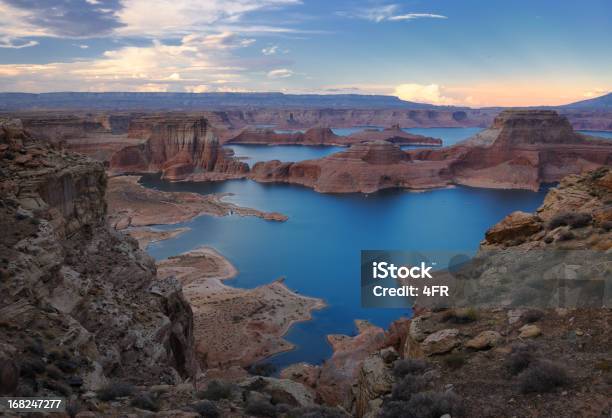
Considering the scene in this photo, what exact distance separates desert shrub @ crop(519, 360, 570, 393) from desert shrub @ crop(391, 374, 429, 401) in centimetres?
158

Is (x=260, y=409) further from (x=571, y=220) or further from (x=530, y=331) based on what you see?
(x=571, y=220)

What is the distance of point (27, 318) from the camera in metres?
11.2

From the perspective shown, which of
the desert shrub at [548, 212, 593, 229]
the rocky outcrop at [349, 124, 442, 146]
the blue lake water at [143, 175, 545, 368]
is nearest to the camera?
the desert shrub at [548, 212, 593, 229]

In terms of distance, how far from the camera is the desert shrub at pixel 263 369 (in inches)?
879

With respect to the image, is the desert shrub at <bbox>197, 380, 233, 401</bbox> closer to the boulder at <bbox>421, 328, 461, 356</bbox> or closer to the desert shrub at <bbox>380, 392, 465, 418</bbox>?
the desert shrub at <bbox>380, 392, 465, 418</bbox>

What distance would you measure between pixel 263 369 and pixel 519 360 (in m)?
16.1

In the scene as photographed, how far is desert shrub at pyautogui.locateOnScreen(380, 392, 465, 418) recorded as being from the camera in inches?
292

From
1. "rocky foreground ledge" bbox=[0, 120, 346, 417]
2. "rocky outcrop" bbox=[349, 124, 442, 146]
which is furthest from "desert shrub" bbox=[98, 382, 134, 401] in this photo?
"rocky outcrop" bbox=[349, 124, 442, 146]

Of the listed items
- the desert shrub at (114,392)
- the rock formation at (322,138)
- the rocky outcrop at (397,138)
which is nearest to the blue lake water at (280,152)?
the rock formation at (322,138)

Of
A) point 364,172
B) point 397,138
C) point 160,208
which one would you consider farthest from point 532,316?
point 397,138

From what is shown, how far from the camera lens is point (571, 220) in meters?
14.4

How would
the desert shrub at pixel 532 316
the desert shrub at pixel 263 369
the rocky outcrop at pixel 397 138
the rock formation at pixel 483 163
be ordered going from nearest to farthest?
1. the desert shrub at pixel 532 316
2. the desert shrub at pixel 263 369
3. the rock formation at pixel 483 163
4. the rocky outcrop at pixel 397 138

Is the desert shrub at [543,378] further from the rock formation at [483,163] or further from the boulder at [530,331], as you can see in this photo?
the rock formation at [483,163]

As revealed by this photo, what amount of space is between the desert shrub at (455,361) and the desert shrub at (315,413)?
6.92 feet
